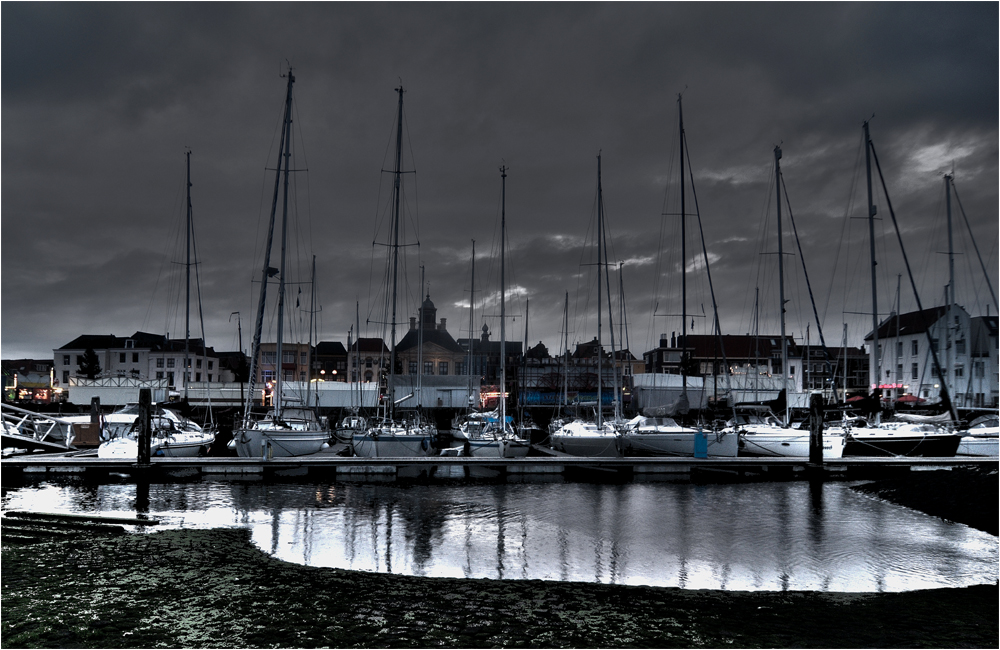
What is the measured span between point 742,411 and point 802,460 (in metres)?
20.2

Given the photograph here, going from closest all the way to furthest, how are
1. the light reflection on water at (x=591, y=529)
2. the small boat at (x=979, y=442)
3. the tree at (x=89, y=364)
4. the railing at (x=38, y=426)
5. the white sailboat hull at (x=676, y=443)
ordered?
the light reflection on water at (x=591, y=529) → the white sailboat hull at (x=676, y=443) → the railing at (x=38, y=426) → the small boat at (x=979, y=442) → the tree at (x=89, y=364)

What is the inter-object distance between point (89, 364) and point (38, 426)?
82.0 metres

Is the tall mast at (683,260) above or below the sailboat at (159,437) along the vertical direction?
above

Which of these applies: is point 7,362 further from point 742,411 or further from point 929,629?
point 929,629

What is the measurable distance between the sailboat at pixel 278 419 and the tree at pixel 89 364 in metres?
92.0

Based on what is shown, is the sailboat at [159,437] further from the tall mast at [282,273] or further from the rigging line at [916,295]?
the rigging line at [916,295]

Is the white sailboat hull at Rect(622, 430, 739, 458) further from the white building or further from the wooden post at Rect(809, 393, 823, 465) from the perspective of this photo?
the white building

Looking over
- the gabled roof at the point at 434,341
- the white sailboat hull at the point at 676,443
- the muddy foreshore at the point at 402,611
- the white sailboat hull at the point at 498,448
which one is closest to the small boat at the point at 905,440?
the white sailboat hull at the point at 676,443

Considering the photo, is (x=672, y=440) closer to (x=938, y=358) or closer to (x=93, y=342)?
(x=938, y=358)

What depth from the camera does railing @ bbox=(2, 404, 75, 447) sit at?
36275mm

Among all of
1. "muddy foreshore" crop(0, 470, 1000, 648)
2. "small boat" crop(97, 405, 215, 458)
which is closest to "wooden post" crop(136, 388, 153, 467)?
"small boat" crop(97, 405, 215, 458)

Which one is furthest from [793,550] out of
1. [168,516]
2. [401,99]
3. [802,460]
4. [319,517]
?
[401,99]

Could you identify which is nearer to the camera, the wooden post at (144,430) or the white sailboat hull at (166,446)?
the wooden post at (144,430)

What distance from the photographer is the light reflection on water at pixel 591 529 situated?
14.5m
